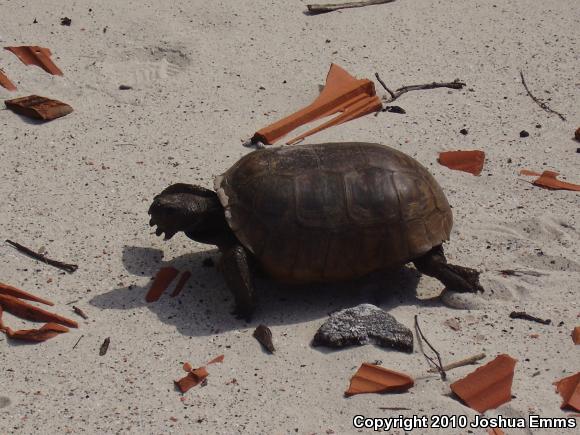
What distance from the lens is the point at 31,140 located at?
285 inches

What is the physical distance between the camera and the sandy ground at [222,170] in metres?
4.93

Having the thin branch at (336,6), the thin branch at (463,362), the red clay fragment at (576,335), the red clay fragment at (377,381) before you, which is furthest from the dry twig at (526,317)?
the thin branch at (336,6)

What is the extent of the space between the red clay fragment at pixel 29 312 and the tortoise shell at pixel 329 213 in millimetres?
1186

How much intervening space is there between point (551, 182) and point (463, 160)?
2.35ft

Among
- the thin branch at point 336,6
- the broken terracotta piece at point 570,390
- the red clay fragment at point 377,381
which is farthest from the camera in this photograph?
the thin branch at point 336,6

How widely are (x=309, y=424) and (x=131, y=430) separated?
3.07ft

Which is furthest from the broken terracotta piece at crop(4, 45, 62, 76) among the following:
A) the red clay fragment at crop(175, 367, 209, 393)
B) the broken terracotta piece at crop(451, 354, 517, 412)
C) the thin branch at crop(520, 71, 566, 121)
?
the broken terracotta piece at crop(451, 354, 517, 412)

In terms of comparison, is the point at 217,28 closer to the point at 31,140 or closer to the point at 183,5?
the point at 183,5

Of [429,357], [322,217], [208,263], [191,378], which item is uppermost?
[322,217]

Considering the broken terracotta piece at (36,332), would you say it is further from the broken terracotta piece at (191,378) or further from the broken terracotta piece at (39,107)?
the broken terracotta piece at (39,107)

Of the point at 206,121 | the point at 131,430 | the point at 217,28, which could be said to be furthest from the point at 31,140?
the point at 131,430

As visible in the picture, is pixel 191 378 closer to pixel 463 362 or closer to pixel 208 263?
pixel 208 263

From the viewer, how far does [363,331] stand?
17.3 feet

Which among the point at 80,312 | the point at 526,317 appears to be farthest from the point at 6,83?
the point at 526,317
